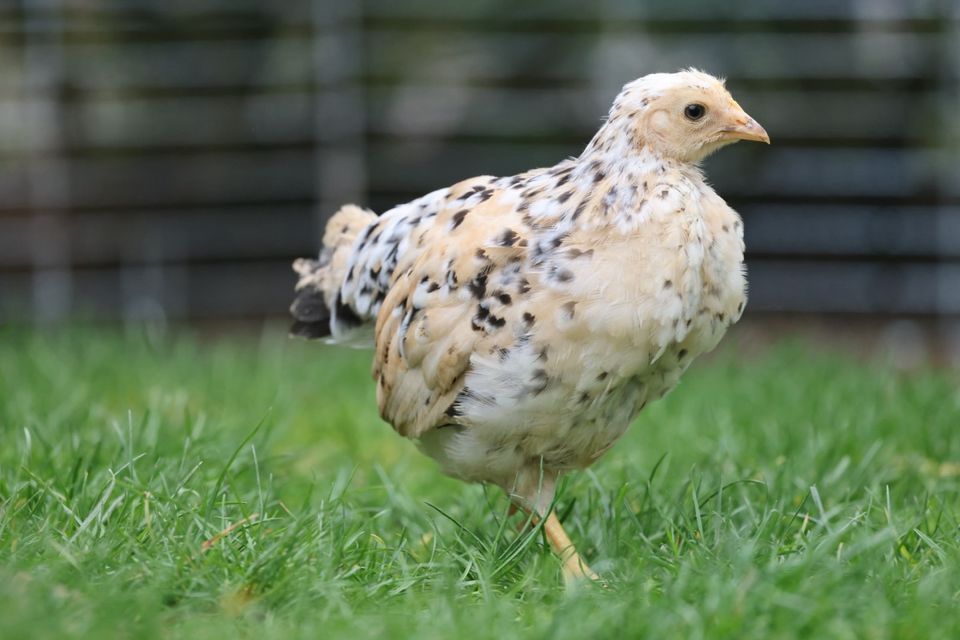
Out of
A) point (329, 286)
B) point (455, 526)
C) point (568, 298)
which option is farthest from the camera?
point (329, 286)

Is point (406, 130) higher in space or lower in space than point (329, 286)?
higher

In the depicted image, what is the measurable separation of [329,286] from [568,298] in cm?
122

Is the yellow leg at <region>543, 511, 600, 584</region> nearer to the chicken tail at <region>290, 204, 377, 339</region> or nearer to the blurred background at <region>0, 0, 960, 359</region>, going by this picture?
the chicken tail at <region>290, 204, 377, 339</region>

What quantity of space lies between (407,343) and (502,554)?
0.62 m

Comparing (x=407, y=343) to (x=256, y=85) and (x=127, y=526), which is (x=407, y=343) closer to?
(x=127, y=526)

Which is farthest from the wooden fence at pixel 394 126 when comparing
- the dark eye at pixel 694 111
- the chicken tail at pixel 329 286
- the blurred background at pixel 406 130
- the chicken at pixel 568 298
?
the dark eye at pixel 694 111

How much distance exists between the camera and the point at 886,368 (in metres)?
5.69

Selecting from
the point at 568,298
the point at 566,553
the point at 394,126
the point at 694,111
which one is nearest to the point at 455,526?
the point at 566,553

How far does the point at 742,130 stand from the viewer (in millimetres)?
3139

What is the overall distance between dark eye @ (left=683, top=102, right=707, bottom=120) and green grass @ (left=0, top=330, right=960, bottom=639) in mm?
984

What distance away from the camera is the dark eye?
3122 mm

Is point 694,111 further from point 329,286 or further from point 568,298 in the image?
point 329,286

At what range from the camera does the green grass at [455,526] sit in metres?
2.46

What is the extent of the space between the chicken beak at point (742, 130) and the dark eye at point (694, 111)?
0.24 feet
